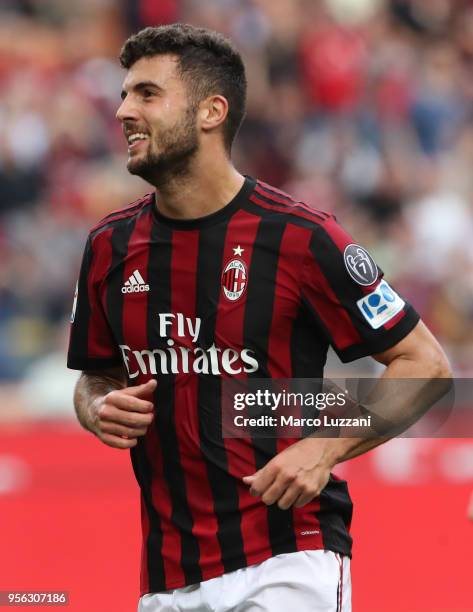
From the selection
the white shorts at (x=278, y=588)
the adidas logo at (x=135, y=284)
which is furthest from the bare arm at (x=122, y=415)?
the white shorts at (x=278, y=588)

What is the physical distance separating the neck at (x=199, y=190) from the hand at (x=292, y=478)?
0.76 meters

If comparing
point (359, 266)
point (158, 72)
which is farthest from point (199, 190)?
point (359, 266)

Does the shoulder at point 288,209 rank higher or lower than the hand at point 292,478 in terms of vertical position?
higher

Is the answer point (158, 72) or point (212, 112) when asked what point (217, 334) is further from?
point (158, 72)

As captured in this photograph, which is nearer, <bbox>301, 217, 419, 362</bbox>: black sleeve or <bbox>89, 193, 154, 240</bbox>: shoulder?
<bbox>301, 217, 419, 362</bbox>: black sleeve

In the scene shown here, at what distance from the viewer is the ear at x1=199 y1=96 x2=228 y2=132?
3725mm

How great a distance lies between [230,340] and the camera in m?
3.61

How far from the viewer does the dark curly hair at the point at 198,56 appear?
3.71 meters

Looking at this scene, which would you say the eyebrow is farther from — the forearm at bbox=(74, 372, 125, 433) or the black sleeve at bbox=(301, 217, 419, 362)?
the forearm at bbox=(74, 372, 125, 433)

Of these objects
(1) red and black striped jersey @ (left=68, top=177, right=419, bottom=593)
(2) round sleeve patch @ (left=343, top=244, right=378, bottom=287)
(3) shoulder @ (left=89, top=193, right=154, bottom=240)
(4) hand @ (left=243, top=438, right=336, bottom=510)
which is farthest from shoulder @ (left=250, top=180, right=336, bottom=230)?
(4) hand @ (left=243, top=438, right=336, bottom=510)

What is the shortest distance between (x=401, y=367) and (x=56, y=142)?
7.43 m

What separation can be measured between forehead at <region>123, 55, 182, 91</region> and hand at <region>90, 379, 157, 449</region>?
848mm

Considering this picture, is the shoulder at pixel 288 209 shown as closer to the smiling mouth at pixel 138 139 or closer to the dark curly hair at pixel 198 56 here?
the dark curly hair at pixel 198 56

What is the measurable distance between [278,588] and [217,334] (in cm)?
71
